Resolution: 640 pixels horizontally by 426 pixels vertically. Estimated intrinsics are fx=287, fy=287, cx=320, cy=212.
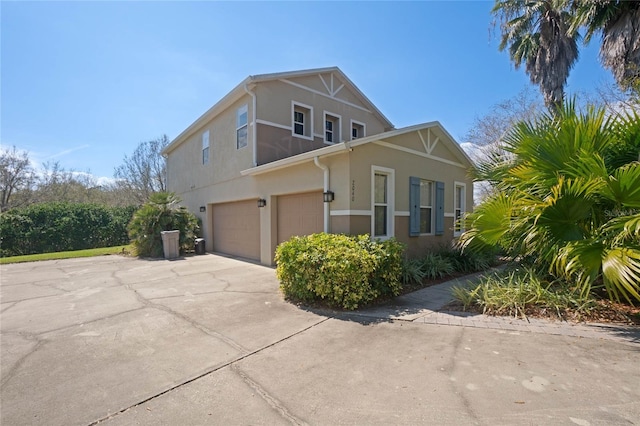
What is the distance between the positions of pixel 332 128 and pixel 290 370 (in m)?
10.6

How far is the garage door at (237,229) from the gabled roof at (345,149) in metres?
1.68

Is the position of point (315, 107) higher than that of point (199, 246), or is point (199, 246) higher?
point (315, 107)

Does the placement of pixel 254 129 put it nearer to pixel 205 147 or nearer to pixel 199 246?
pixel 205 147

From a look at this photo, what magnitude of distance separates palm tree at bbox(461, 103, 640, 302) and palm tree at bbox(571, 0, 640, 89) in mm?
5904

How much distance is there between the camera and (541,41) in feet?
42.0

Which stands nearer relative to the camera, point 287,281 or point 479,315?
point 479,315

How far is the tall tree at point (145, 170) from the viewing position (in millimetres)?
27203

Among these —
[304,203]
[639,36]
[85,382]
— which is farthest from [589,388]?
[639,36]

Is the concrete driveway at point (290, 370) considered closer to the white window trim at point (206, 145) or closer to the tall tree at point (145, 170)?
the white window trim at point (206, 145)

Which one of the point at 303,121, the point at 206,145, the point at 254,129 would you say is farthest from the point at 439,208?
the point at 206,145

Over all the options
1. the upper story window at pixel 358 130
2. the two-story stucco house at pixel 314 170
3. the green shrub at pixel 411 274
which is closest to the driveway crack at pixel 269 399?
the two-story stucco house at pixel 314 170

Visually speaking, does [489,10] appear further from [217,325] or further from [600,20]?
[217,325]

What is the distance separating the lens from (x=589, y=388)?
2.72 m

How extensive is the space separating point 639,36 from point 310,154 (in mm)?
10053
